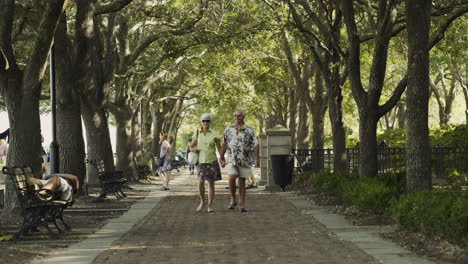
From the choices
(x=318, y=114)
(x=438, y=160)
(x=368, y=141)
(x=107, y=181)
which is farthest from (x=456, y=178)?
(x=107, y=181)

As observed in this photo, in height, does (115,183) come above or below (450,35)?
below

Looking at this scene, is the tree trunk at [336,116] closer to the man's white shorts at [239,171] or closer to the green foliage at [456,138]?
the green foliage at [456,138]

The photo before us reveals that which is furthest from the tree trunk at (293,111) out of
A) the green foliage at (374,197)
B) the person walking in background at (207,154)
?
the green foliage at (374,197)

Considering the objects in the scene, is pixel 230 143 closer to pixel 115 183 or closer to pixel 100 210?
pixel 100 210

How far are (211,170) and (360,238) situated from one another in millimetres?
5271

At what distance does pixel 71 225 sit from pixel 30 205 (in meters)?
2.41

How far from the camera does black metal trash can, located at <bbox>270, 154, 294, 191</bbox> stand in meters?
22.4

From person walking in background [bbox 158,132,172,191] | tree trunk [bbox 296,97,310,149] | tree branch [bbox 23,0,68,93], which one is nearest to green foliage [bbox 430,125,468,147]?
tree trunk [bbox 296,97,310,149]

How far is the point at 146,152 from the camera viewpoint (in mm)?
39688

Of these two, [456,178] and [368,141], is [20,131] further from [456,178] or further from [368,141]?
[456,178]

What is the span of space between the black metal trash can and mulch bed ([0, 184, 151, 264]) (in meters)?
4.19

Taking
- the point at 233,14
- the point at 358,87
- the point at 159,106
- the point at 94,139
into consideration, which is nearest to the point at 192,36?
the point at 233,14

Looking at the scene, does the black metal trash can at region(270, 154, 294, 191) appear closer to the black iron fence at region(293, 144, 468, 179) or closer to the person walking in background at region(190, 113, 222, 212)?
the black iron fence at region(293, 144, 468, 179)

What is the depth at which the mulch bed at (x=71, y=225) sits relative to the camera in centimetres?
955
